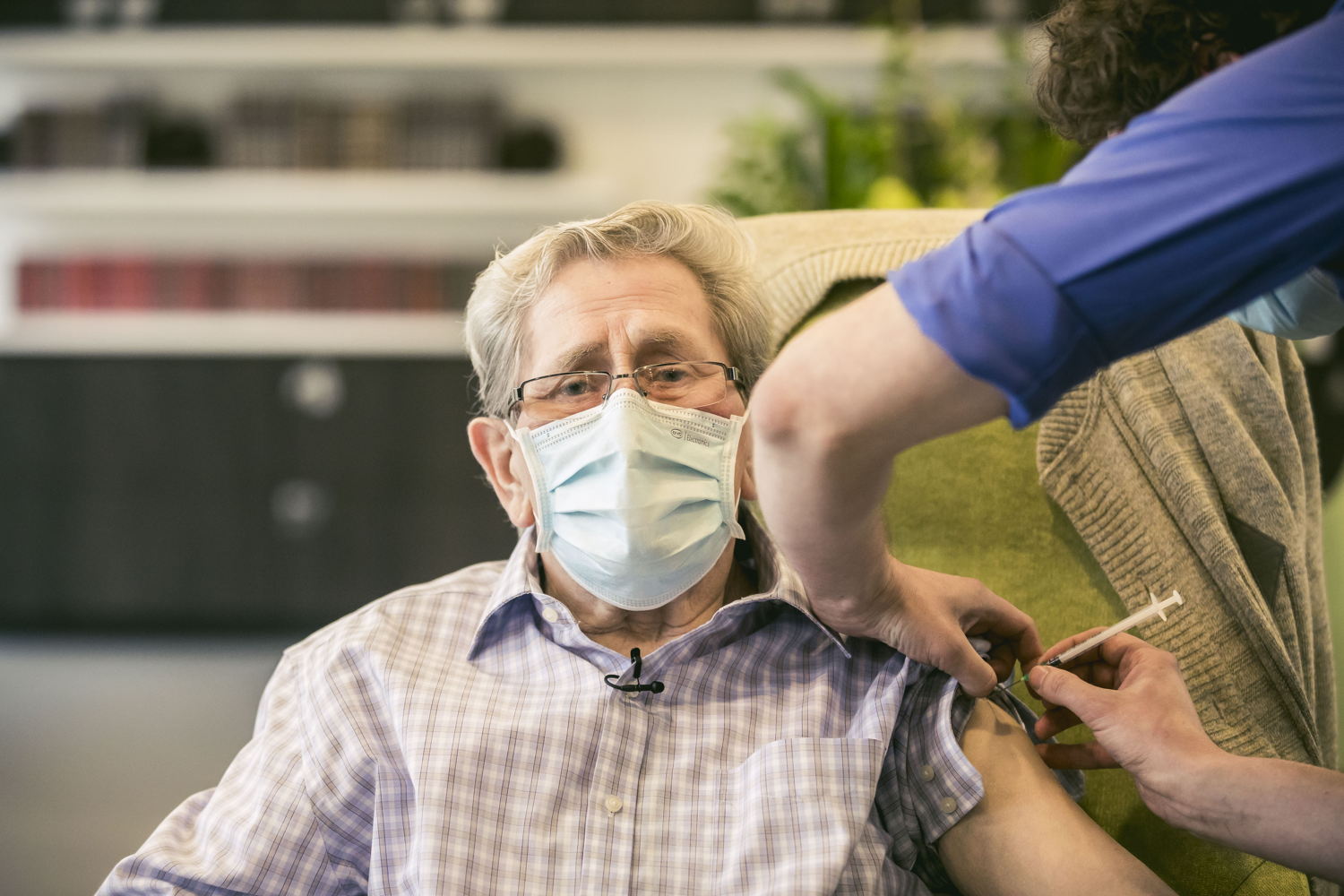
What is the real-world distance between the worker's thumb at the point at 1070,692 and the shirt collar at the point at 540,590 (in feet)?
0.64

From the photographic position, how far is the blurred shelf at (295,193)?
4.45m

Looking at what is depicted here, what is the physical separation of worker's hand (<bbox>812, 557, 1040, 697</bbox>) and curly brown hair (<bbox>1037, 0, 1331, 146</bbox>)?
1.44ft

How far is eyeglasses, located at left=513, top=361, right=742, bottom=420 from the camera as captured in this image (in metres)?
1.24

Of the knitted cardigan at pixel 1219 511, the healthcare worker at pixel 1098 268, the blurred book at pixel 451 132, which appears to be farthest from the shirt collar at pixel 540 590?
the blurred book at pixel 451 132

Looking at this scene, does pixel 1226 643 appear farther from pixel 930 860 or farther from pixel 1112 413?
pixel 930 860

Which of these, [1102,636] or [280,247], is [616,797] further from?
[280,247]

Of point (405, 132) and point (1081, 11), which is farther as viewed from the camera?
point (405, 132)

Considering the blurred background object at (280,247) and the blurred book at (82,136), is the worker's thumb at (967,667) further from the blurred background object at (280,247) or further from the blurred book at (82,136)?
the blurred book at (82,136)

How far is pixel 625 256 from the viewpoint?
129 centimetres

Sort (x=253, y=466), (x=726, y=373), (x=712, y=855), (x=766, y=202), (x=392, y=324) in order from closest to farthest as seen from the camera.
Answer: (x=712, y=855) < (x=726, y=373) < (x=766, y=202) < (x=253, y=466) < (x=392, y=324)

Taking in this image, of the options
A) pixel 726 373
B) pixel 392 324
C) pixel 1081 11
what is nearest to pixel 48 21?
pixel 392 324

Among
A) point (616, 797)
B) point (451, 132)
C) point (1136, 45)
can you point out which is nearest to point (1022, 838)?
point (616, 797)

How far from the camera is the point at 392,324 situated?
4.45 meters

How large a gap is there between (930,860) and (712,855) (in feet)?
0.82
